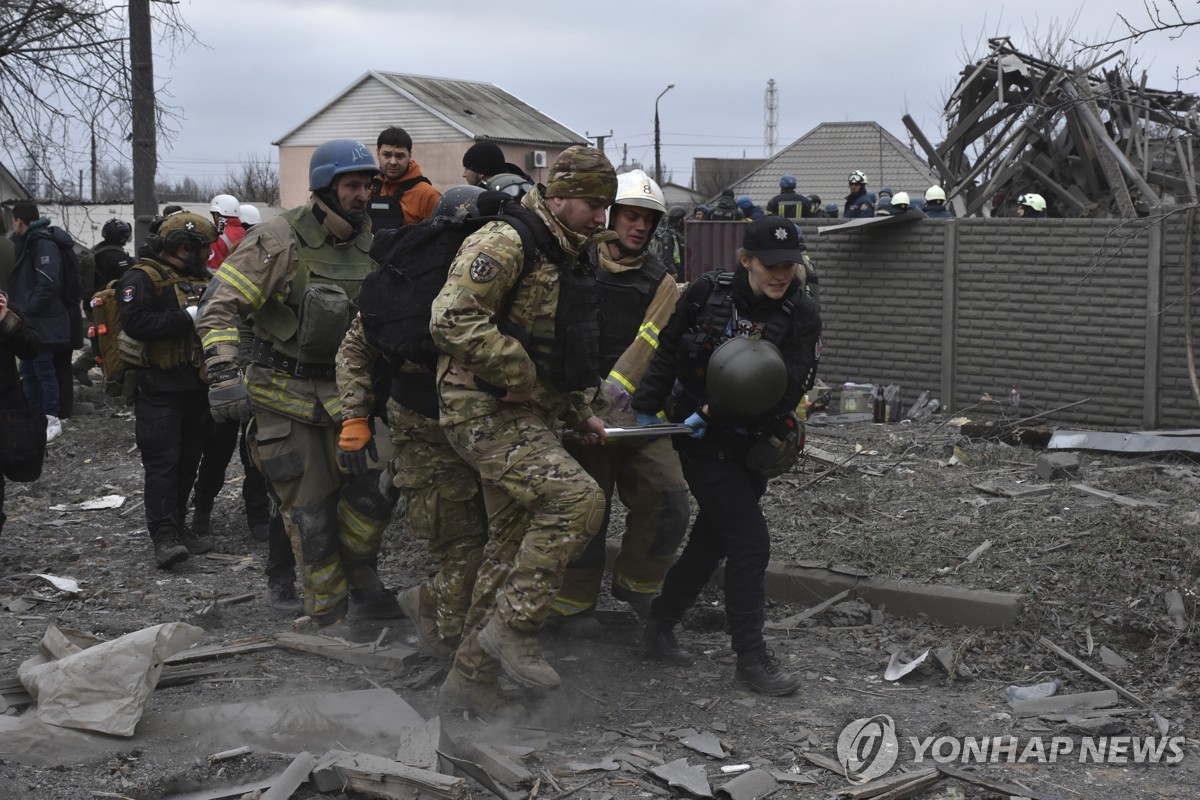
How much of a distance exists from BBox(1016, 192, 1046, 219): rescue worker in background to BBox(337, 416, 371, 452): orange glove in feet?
36.1

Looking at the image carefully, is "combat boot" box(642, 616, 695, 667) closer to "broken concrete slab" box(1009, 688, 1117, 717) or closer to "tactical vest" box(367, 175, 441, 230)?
"broken concrete slab" box(1009, 688, 1117, 717)

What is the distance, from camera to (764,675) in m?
4.77

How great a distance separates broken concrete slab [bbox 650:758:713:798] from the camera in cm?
389

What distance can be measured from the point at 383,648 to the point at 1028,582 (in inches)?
117

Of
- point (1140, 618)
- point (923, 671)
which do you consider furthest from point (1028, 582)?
point (923, 671)

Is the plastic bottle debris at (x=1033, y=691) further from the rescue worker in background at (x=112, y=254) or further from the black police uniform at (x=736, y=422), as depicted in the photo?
the rescue worker in background at (x=112, y=254)

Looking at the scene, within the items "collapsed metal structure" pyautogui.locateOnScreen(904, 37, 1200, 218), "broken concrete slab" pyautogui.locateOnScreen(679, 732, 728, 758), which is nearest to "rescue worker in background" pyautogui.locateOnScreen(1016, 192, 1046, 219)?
"collapsed metal structure" pyautogui.locateOnScreen(904, 37, 1200, 218)

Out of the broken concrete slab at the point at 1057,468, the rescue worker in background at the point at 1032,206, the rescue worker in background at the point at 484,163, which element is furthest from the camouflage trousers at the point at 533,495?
the rescue worker in background at the point at 1032,206

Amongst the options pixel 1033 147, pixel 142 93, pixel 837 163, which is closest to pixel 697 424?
pixel 142 93

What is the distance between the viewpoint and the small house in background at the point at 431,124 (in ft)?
163

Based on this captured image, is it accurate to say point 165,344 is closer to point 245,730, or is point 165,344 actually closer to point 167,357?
point 167,357

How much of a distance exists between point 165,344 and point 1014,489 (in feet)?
16.9

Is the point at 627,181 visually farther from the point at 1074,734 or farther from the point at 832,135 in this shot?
the point at 832,135

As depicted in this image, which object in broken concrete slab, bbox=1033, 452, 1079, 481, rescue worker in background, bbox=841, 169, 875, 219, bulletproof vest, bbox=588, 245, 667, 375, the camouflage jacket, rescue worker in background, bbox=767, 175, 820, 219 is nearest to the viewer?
the camouflage jacket
